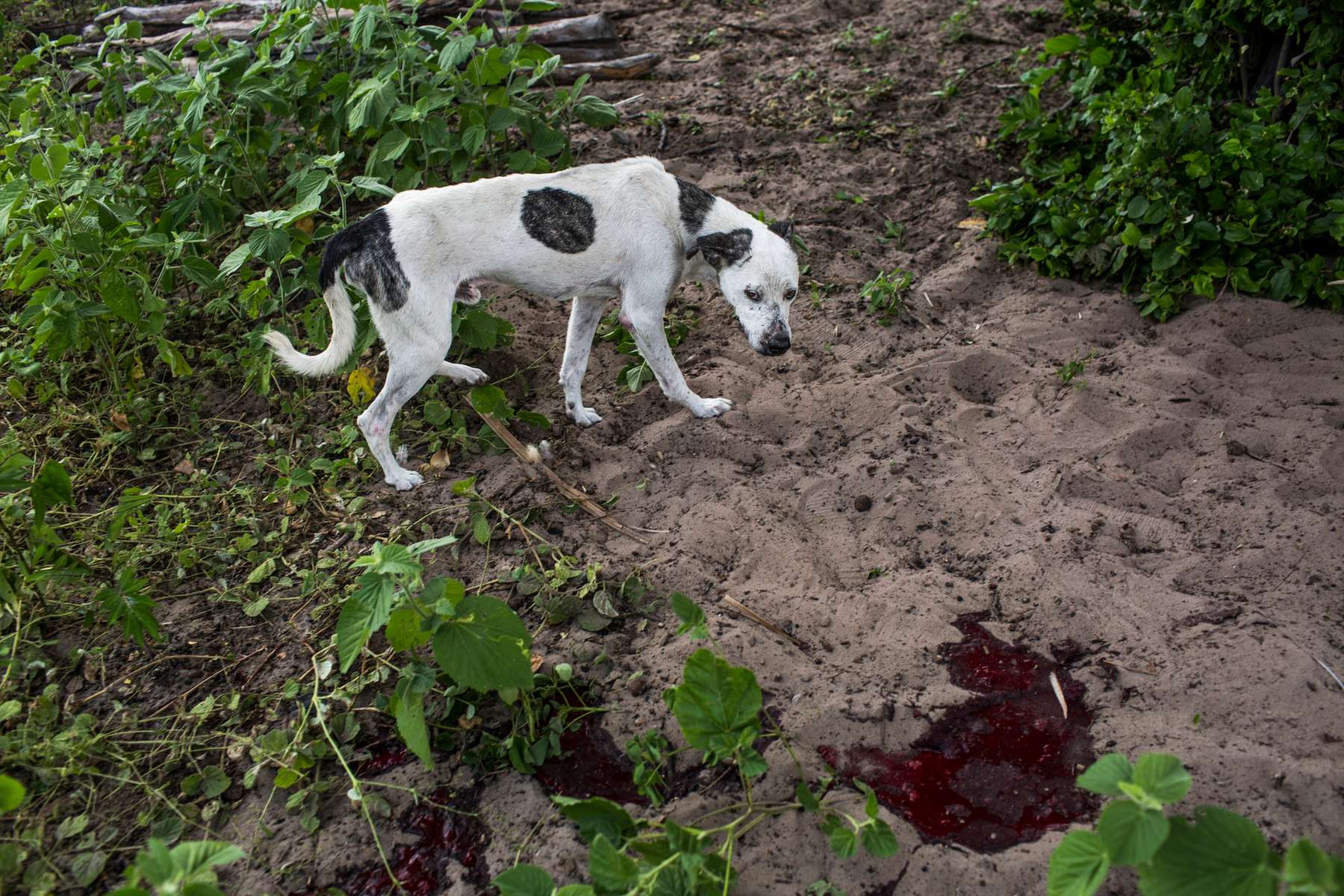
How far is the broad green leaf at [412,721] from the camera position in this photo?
A: 277cm

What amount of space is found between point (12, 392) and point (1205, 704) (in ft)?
17.2

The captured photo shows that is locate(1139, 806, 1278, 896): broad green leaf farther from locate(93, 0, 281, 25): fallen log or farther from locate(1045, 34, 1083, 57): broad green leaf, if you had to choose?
locate(93, 0, 281, 25): fallen log

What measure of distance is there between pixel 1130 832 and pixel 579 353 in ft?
10.5

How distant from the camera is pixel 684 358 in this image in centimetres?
499

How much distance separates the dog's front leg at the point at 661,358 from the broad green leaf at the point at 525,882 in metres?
2.53

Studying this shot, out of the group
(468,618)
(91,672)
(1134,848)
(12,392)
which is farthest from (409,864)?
(12,392)

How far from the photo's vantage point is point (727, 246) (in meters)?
4.22

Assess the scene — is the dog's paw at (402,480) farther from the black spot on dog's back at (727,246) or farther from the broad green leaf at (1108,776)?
the broad green leaf at (1108,776)

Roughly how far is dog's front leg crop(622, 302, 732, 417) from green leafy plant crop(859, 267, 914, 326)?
109 centimetres

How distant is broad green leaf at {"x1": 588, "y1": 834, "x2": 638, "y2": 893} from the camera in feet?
7.41

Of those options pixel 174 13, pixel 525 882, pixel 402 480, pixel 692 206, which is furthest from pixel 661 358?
pixel 174 13

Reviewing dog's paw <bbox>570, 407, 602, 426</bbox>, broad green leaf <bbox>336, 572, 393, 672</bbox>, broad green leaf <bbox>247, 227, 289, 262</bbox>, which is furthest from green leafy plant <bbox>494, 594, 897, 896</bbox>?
broad green leaf <bbox>247, 227, 289, 262</bbox>

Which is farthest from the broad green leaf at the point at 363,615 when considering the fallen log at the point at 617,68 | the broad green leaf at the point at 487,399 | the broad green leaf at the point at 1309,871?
the fallen log at the point at 617,68

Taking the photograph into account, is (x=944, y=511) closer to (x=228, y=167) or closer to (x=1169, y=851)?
(x=1169, y=851)
